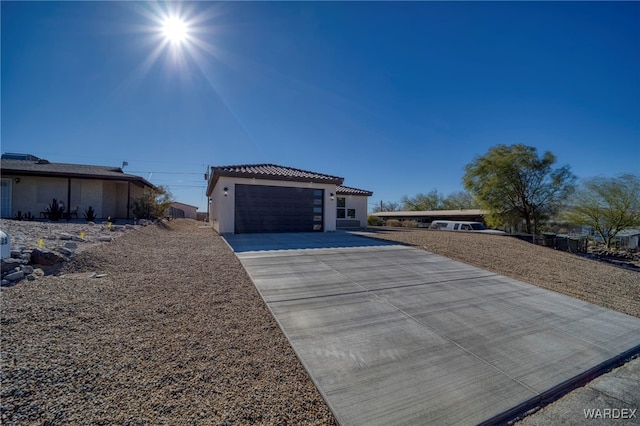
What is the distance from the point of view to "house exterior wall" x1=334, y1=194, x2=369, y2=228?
1983 cm

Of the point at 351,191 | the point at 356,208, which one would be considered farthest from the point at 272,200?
the point at 356,208

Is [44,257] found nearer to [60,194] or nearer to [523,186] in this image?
[60,194]

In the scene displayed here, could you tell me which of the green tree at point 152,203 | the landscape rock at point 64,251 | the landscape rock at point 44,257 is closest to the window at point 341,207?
the green tree at point 152,203

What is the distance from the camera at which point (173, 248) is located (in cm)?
769

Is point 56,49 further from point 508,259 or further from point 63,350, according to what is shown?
point 508,259

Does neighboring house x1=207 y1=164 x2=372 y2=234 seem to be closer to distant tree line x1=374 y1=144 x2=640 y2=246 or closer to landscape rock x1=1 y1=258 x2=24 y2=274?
landscape rock x1=1 y1=258 x2=24 y2=274

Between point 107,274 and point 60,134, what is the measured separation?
1527 centimetres

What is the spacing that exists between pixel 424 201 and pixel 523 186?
24271 millimetres

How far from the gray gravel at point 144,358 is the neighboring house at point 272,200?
732cm

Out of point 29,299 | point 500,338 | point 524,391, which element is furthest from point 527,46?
point 29,299

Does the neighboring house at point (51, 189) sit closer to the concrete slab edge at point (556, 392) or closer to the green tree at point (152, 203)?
the green tree at point (152, 203)

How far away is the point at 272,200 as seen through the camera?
12.1m

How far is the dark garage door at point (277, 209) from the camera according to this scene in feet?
38.2

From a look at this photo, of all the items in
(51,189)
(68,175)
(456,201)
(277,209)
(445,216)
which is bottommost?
(445,216)
